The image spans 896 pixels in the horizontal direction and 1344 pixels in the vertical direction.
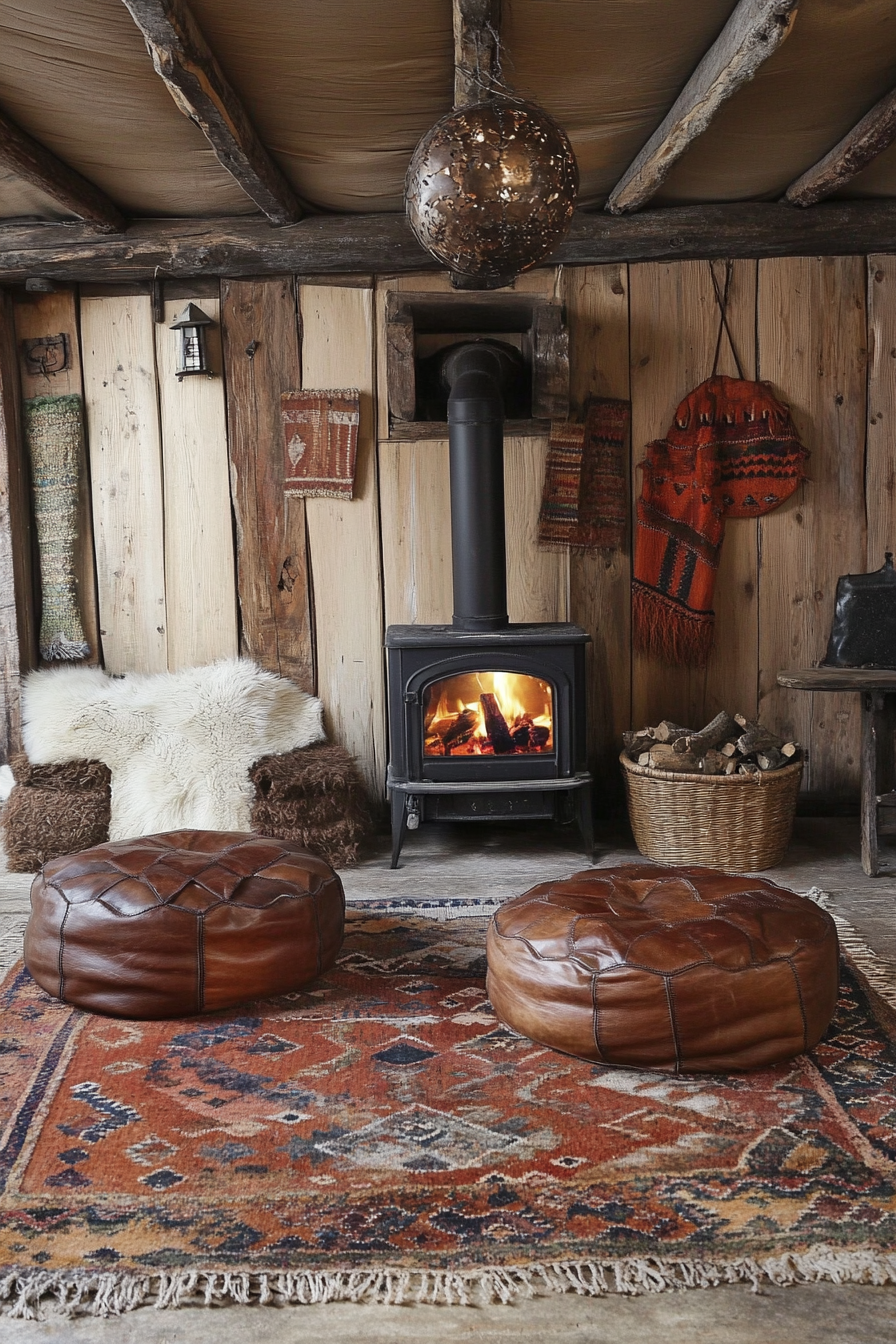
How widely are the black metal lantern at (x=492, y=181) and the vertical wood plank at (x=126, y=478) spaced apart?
2.16 meters

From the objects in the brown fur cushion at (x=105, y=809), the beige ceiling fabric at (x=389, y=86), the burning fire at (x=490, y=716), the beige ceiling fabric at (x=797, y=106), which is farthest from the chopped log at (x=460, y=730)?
the beige ceiling fabric at (x=797, y=106)

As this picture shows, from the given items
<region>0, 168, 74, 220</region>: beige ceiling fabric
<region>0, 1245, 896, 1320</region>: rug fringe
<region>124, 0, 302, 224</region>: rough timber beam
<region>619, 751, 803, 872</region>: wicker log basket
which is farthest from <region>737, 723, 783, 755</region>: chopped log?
<region>0, 168, 74, 220</region>: beige ceiling fabric

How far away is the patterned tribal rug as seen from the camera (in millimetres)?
1527

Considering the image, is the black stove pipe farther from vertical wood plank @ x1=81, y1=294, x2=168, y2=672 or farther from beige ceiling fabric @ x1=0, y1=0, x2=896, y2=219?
vertical wood plank @ x1=81, y1=294, x2=168, y2=672

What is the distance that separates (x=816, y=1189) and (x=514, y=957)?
72 cm

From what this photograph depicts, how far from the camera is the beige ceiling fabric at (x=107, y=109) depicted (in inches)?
92.8

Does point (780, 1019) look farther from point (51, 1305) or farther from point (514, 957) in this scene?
point (51, 1305)

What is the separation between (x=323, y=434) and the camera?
13.0 feet

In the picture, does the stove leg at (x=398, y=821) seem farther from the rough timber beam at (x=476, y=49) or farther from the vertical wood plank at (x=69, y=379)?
the rough timber beam at (x=476, y=49)

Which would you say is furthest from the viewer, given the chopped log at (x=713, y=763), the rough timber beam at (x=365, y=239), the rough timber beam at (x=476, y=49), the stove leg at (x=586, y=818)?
the rough timber beam at (x=365, y=239)

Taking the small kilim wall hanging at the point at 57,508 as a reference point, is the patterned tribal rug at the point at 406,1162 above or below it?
below

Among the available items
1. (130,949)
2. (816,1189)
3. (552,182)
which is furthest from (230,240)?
(816,1189)

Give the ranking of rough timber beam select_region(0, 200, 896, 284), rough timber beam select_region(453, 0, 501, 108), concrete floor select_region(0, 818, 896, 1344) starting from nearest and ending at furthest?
concrete floor select_region(0, 818, 896, 1344) < rough timber beam select_region(453, 0, 501, 108) < rough timber beam select_region(0, 200, 896, 284)

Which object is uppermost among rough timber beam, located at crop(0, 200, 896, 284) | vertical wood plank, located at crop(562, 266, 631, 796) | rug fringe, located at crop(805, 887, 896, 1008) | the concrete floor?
rough timber beam, located at crop(0, 200, 896, 284)
